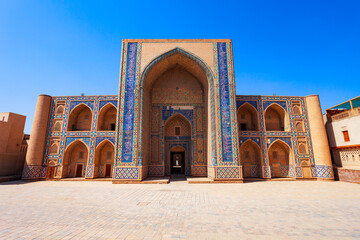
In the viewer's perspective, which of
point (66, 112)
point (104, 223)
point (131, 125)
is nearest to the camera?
point (104, 223)

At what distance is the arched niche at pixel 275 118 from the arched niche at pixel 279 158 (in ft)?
4.78

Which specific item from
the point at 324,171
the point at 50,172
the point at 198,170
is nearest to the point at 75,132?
the point at 50,172

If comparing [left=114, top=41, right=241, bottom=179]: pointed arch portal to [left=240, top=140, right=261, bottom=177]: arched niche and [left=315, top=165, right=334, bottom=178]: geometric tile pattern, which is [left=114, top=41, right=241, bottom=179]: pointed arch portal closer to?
[left=240, top=140, right=261, bottom=177]: arched niche

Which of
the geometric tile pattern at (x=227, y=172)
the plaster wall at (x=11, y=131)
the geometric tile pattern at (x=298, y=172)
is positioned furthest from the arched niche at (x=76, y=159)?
the geometric tile pattern at (x=298, y=172)

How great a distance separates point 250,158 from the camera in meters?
14.3

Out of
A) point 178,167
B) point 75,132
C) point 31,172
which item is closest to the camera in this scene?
point 31,172

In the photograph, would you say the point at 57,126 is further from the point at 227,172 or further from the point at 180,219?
the point at 180,219

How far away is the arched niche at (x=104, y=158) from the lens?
14.1 meters

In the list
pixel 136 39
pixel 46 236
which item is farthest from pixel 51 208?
pixel 136 39

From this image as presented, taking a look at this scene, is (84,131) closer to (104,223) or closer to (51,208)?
(51,208)

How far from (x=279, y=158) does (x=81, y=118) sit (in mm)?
16911

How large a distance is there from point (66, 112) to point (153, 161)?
8.22m

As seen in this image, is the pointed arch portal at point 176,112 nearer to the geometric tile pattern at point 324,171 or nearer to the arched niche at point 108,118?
the arched niche at point 108,118

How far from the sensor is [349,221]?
445 centimetres
